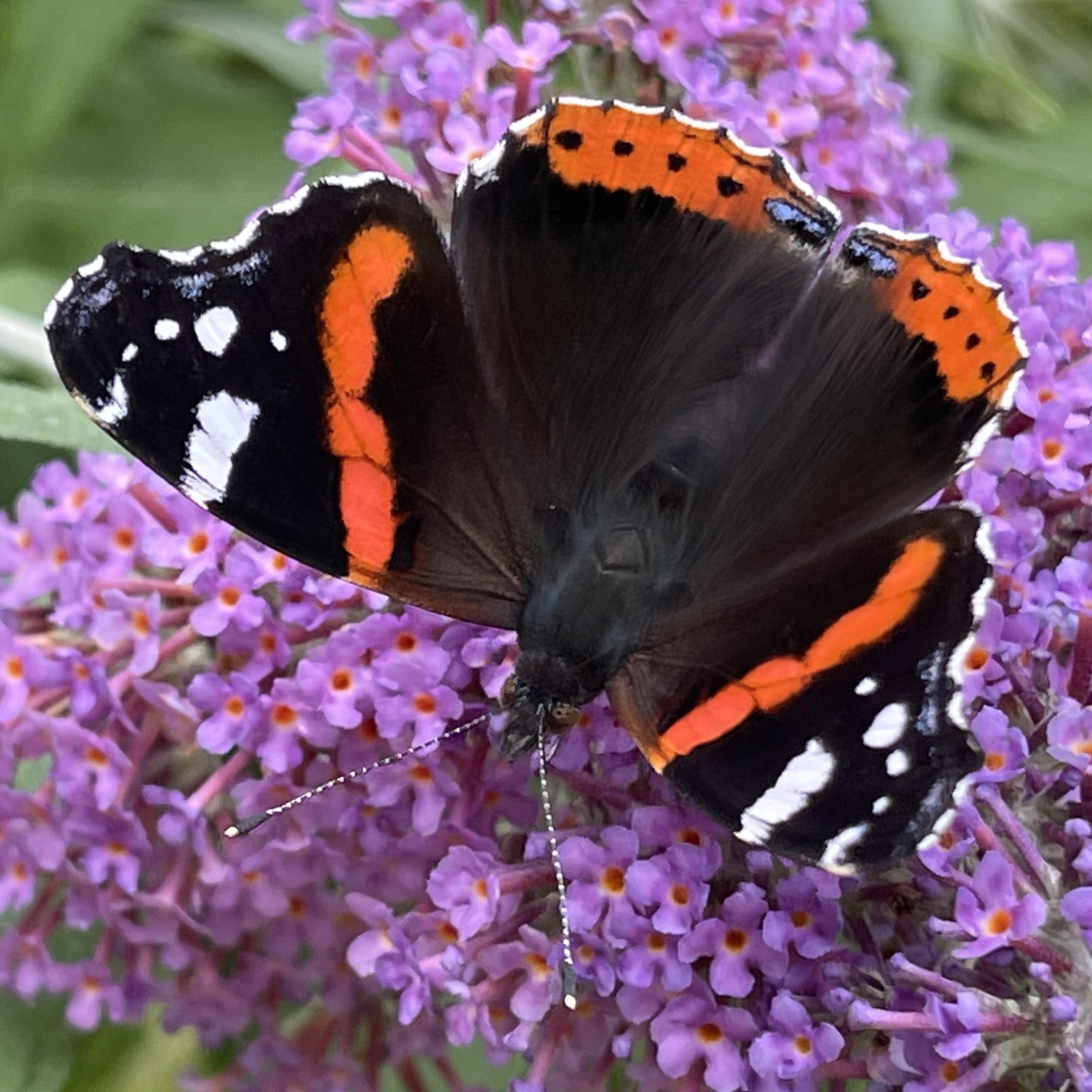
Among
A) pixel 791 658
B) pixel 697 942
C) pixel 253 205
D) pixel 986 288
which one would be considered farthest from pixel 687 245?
pixel 253 205

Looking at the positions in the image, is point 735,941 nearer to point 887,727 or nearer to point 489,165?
point 887,727

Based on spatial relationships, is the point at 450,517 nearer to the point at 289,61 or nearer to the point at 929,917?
the point at 929,917

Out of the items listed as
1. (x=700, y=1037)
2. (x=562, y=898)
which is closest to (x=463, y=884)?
(x=562, y=898)

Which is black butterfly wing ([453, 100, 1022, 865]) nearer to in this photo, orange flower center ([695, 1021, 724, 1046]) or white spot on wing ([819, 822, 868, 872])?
white spot on wing ([819, 822, 868, 872])

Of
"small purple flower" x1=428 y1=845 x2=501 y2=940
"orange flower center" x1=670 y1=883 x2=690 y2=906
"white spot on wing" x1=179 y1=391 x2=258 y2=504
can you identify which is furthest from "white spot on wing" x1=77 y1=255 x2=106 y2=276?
"orange flower center" x1=670 y1=883 x2=690 y2=906

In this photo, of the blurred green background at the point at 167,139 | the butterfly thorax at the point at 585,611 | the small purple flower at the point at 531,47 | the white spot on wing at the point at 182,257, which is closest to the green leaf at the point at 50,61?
the blurred green background at the point at 167,139

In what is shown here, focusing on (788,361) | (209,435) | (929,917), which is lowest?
(929,917)

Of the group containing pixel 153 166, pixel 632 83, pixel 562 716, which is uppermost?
pixel 632 83
